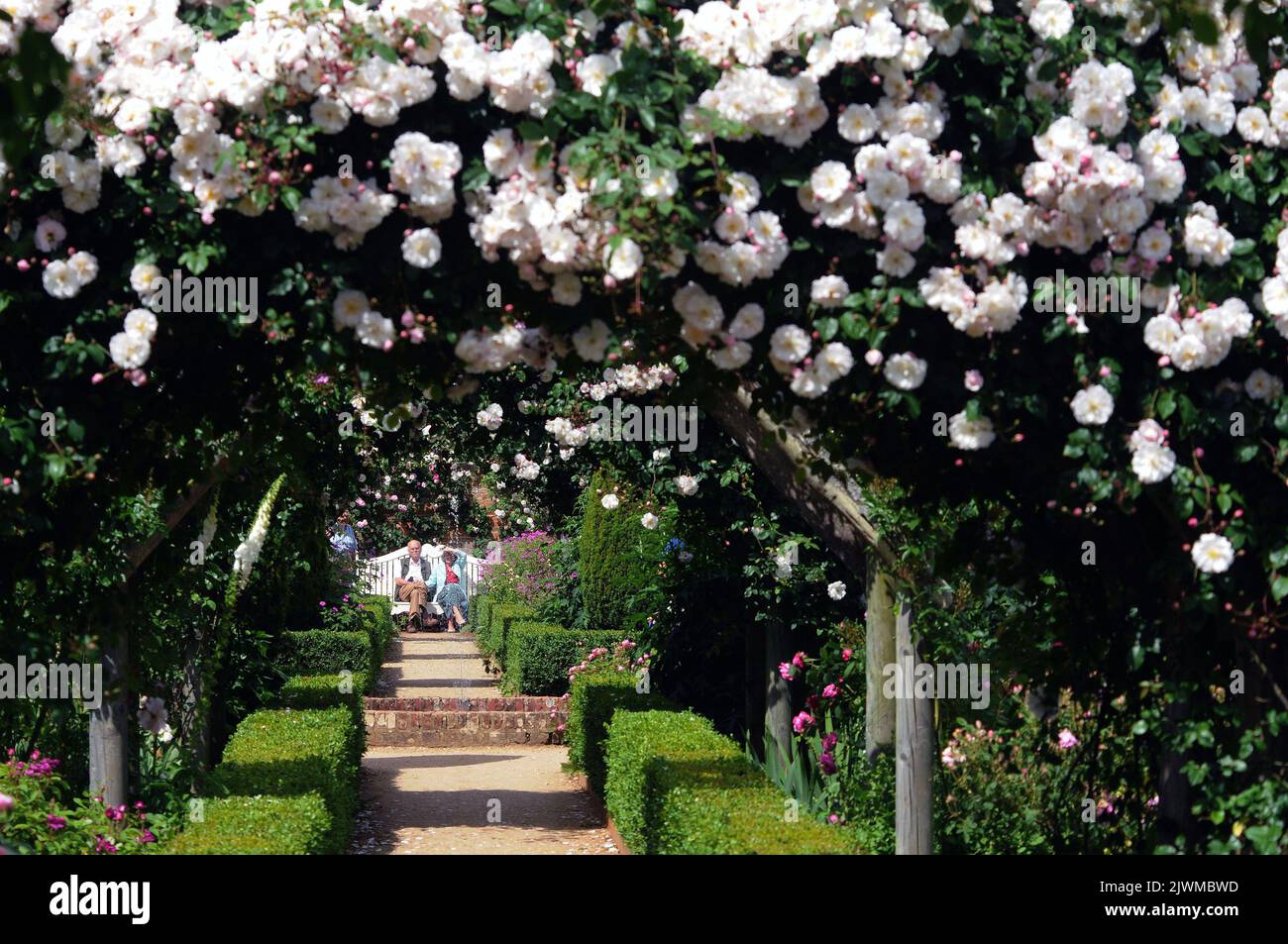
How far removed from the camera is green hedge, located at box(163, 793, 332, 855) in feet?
16.8

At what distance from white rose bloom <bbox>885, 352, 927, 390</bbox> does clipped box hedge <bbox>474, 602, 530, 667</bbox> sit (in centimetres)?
1302

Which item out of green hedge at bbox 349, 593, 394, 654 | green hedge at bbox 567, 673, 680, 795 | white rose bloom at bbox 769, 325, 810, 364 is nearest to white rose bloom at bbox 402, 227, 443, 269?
white rose bloom at bbox 769, 325, 810, 364

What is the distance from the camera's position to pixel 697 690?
10172 millimetres

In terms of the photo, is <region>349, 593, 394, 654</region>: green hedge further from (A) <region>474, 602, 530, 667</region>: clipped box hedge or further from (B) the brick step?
(B) the brick step

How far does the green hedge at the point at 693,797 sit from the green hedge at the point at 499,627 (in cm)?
751

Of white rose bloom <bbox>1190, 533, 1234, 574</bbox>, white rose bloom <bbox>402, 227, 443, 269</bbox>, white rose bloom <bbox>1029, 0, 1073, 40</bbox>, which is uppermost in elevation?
white rose bloom <bbox>1029, 0, 1073, 40</bbox>


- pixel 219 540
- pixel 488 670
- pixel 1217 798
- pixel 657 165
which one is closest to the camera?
pixel 657 165

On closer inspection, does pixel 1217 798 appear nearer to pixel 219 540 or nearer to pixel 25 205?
pixel 25 205

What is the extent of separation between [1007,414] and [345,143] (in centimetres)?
164

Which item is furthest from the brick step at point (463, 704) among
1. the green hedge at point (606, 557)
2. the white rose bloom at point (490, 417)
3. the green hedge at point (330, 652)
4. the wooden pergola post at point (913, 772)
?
the wooden pergola post at point (913, 772)

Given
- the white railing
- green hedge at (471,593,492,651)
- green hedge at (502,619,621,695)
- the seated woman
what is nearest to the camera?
green hedge at (502,619,621,695)

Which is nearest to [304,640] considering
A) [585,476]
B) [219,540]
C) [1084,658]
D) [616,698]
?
[585,476]

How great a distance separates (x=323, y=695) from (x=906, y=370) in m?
7.30

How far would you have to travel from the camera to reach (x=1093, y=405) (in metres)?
3.40
